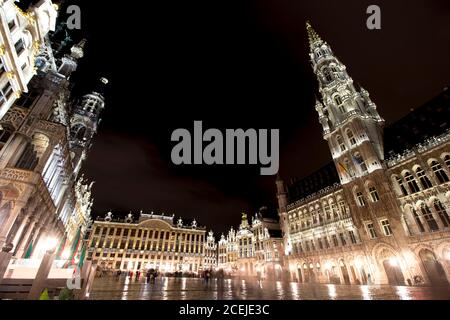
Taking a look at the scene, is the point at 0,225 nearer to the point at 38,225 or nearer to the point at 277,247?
the point at 38,225

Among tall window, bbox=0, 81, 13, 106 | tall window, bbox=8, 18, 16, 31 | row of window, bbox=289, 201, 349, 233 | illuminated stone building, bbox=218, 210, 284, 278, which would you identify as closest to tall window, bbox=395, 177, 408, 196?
row of window, bbox=289, 201, 349, 233

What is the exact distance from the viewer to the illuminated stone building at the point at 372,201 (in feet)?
78.2

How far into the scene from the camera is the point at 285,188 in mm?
52750

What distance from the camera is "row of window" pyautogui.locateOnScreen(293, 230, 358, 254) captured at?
108ft

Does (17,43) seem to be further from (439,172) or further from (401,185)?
(439,172)

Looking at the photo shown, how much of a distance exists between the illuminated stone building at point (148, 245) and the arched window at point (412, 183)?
7268 cm

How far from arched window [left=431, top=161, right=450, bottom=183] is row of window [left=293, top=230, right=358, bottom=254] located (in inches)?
523

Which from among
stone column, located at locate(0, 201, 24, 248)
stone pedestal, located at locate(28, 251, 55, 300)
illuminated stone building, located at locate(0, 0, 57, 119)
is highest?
illuminated stone building, located at locate(0, 0, 57, 119)

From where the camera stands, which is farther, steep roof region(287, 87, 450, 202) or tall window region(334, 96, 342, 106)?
tall window region(334, 96, 342, 106)

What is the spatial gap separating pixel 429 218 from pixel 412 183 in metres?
4.24

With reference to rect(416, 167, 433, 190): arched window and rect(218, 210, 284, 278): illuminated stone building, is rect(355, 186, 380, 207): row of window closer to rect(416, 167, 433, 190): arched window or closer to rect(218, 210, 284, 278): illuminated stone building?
rect(416, 167, 433, 190): arched window

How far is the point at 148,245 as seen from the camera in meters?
80.9
